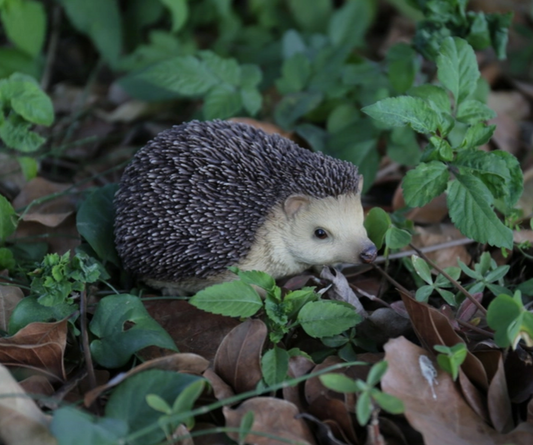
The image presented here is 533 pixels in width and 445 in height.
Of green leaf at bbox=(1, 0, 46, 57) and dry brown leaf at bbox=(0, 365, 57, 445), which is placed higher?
green leaf at bbox=(1, 0, 46, 57)

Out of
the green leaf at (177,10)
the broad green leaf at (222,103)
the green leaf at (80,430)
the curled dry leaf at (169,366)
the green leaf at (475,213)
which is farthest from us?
the green leaf at (177,10)

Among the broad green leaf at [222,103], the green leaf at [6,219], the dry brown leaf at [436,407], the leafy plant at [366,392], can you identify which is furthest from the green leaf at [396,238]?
the green leaf at [6,219]

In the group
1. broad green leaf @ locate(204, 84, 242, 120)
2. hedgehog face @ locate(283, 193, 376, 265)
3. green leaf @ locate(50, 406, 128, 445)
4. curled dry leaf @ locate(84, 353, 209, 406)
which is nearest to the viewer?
green leaf @ locate(50, 406, 128, 445)

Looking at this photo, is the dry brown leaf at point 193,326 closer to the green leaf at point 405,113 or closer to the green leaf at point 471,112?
the green leaf at point 405,113

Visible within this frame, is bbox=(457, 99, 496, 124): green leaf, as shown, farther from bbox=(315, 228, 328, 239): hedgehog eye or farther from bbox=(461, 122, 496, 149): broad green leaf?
bbox=(315, 228, 328, 239): hedgehog eye

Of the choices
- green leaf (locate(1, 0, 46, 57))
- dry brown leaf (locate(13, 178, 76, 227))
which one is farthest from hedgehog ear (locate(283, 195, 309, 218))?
green leaf (locate(1, 0, 46, 57))

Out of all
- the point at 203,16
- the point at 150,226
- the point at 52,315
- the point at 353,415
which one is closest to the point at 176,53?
the point at 203,16

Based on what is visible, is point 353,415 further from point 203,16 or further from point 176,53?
point 203,16
